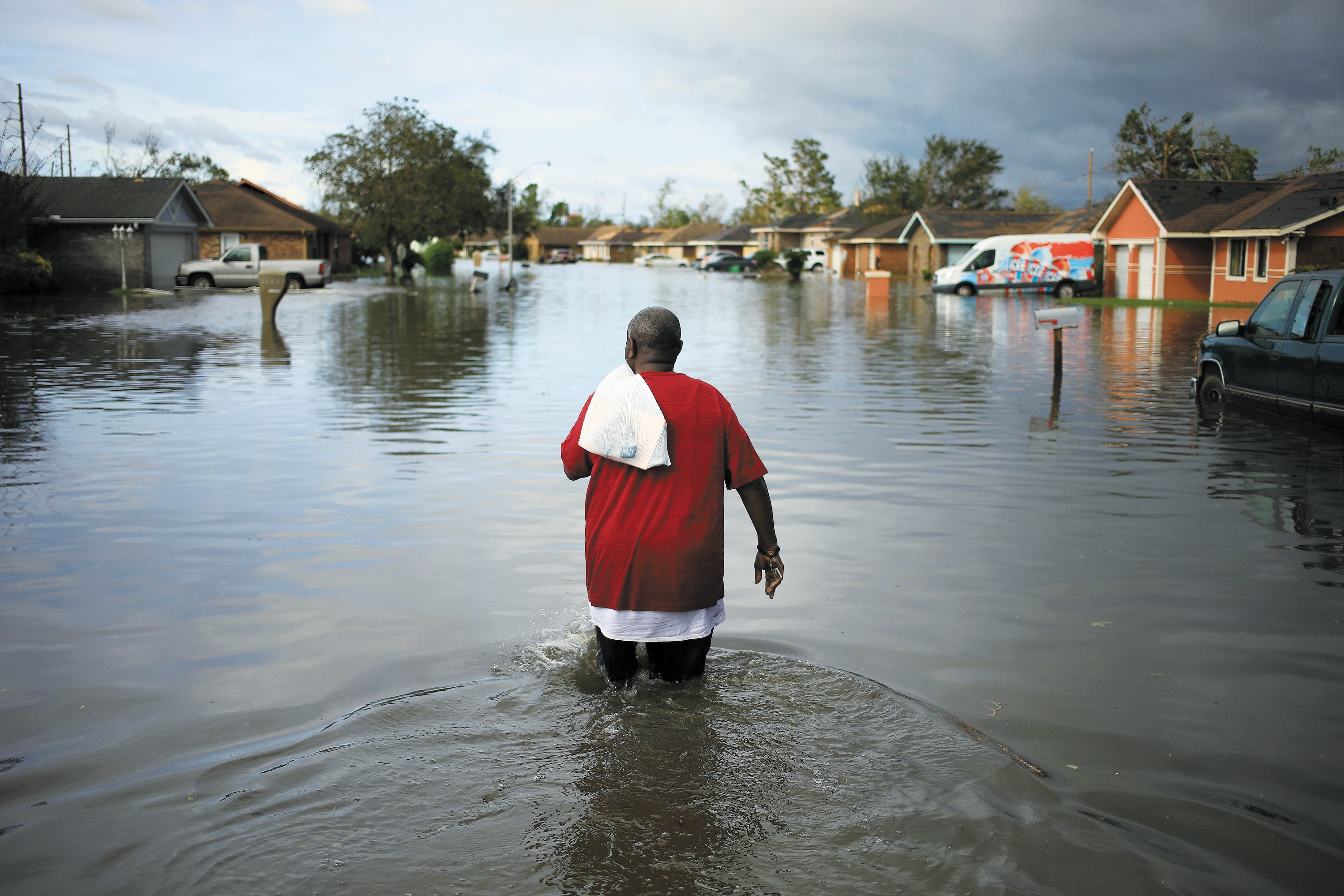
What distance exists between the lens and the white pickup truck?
147 feet

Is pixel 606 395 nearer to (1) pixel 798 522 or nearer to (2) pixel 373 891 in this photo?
(2) pixel 373 891

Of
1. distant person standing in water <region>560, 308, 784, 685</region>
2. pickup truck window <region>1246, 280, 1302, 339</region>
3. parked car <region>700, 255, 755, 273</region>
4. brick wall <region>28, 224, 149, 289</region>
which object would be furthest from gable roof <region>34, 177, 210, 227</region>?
parked car <region>700, 255, 755, 273</region>

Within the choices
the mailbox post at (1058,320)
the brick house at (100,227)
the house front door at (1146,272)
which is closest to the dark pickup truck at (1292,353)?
the mailbox post at (1058,320)

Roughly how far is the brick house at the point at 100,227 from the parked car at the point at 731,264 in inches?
2145

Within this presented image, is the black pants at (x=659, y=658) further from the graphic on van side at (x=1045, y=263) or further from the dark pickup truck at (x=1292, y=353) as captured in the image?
the graphic on van side at (x=1045, y=263)

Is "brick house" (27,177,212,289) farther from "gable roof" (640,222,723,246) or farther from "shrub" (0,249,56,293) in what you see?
"gable roof" (640,222,723,246)

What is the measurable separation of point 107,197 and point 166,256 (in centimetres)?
349

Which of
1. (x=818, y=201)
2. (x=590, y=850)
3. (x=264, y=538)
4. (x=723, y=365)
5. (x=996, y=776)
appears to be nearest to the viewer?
(x=590, y=850)

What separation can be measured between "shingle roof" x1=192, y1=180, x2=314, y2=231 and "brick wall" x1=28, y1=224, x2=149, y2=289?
1260 cm

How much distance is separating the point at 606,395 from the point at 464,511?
4.62m

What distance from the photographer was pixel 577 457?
4.38 meters

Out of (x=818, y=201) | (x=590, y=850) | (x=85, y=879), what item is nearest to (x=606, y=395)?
(x=590, y=850)

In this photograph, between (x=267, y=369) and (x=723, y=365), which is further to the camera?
(x=723, y=365)

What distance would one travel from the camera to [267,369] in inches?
711
